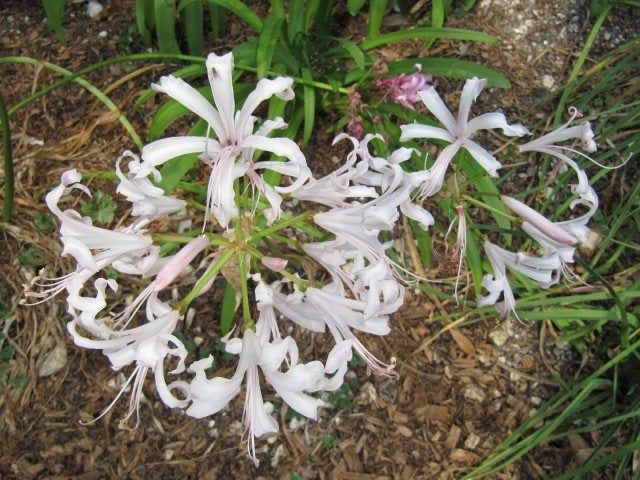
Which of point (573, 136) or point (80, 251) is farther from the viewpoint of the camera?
point (573, 136)

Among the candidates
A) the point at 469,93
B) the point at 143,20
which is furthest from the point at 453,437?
the point at 143,20

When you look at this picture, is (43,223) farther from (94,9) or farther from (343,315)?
(343,315)

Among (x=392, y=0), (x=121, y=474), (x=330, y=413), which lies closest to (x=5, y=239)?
(x=121, y=474)

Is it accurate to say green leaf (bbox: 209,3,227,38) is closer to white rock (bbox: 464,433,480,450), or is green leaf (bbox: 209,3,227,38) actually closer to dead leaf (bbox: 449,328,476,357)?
dead leaf (bbox: 449,328,476,357)

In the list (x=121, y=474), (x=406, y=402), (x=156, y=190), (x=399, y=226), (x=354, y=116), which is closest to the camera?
(x=156, y=190)

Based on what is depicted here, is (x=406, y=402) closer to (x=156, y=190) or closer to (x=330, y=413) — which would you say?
(x=330, y=413)

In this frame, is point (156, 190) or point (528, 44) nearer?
point (156, 190)

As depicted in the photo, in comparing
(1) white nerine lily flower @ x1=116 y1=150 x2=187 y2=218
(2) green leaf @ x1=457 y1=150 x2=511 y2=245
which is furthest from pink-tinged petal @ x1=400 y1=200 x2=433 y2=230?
(2) green leaf @ x1=457 y1=150 x2=511 y2=245
